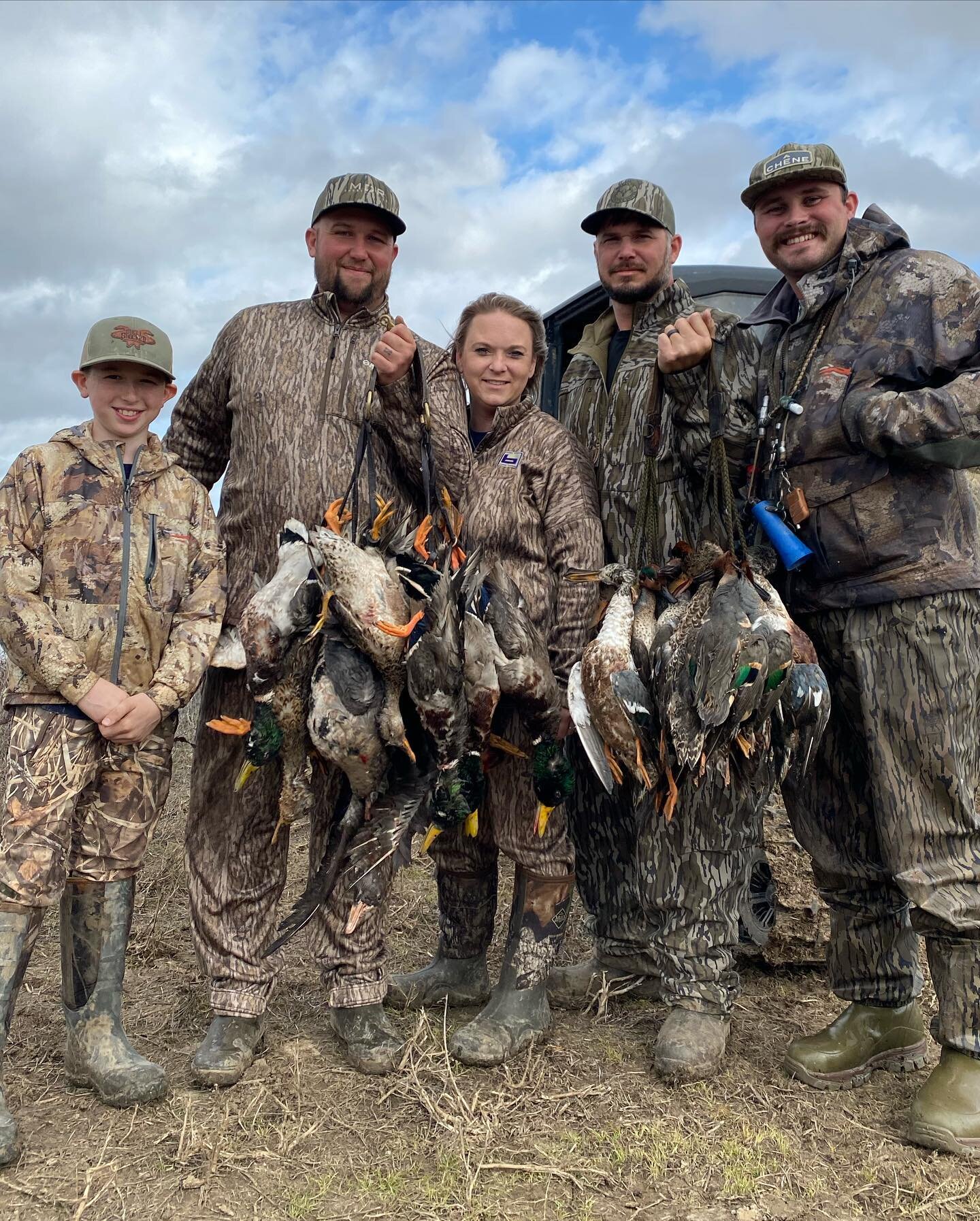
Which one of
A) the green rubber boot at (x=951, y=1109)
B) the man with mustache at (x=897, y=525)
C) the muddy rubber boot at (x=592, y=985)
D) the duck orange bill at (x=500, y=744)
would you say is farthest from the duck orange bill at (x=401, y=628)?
the green rubber boot at (x=951, y=1109)

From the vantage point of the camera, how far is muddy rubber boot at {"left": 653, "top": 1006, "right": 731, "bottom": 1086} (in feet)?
12.2

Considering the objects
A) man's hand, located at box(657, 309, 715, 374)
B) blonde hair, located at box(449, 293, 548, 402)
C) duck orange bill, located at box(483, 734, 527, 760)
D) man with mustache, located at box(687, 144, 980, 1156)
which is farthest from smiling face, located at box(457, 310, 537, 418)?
duck orange bill, located at box(483, 734, 527, 760)

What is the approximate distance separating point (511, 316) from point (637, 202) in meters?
0.72

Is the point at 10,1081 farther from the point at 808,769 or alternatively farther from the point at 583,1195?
the point at 808,769

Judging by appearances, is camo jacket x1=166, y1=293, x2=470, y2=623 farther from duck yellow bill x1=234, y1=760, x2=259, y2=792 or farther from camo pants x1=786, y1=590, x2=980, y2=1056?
camo pants x1=786, y1=590, x2=980, y2=1056

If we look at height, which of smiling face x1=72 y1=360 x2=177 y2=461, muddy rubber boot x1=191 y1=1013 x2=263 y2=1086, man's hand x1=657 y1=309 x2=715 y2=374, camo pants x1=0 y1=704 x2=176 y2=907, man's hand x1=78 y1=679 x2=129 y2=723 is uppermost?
man's hand x1=657 y1=309 x2=715 y2=374

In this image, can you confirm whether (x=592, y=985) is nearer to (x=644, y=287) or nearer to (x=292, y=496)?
(x=292, y=496)

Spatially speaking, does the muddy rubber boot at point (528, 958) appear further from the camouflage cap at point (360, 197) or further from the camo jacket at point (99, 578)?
the camouflage cap at point (360, 197)

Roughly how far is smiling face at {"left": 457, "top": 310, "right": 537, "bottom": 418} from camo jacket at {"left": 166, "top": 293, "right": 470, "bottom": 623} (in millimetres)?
92

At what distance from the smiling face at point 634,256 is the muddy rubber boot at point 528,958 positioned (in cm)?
247

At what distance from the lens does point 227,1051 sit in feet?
12.3

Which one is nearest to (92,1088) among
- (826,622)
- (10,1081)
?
(10,1081)

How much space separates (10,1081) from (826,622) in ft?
11.5

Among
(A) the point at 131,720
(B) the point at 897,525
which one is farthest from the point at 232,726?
(B) the point at 897,525
